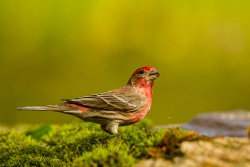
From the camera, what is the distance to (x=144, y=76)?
519 cm

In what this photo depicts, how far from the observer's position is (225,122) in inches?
310

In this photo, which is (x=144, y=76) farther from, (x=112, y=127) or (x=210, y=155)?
(x=210, y=155)

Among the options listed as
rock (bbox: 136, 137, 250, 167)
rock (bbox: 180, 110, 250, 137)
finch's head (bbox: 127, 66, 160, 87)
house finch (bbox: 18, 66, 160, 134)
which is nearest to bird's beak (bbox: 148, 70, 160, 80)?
finch's head (bbox: 127, 66, 160, 87)

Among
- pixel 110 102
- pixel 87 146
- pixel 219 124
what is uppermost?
pixel 110 102

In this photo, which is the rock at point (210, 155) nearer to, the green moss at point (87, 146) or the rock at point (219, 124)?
the green moss at point (87, 146)

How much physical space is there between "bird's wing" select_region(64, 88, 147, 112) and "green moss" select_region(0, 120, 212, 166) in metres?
0.25

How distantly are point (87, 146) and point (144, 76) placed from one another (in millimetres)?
1037

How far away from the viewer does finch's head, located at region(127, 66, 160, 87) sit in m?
5.16

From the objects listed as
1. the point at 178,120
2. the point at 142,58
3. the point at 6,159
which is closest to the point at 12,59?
the point at 142,58

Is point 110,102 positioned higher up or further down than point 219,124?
higher up

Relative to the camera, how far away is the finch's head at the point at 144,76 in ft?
16.9

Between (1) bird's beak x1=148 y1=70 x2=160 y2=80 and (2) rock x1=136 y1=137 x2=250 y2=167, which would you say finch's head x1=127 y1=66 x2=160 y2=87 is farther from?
(2) rock x1=136 y1=137 x2=250 y2=167

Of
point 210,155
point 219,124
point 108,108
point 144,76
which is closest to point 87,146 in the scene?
point 108,108

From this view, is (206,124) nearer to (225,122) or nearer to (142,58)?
(225,122)
